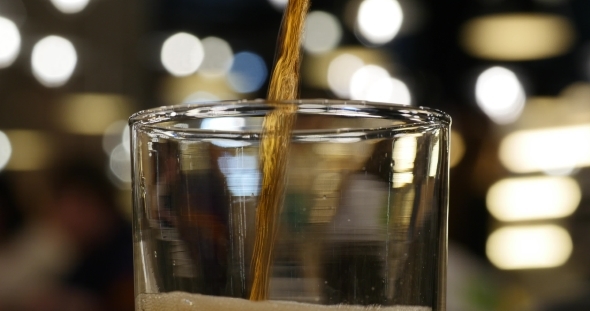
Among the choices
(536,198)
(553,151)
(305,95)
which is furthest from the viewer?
(305,95)

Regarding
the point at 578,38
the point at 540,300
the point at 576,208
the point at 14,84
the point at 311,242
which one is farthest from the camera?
the point at 14,84

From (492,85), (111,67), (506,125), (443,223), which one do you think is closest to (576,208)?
(506,125)

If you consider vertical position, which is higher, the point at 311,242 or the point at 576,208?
the point at 311,242

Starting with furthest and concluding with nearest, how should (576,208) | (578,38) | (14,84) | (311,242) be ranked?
(14,84) → (578,38) → (576,208) → (311,242)

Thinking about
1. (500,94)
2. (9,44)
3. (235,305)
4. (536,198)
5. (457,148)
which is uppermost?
(9,44)

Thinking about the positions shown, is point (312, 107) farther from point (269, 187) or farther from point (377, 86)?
point (377, 86)

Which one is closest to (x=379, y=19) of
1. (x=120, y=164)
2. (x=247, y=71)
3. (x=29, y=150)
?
(x=247, y=71)

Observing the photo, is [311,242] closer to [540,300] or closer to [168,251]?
[168,251]

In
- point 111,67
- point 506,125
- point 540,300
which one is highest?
point 111,67
